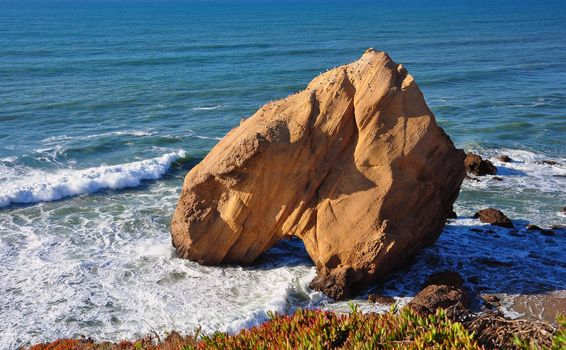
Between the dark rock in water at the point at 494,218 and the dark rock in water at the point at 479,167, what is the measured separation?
15.1ft

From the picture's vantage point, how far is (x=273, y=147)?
1367cm

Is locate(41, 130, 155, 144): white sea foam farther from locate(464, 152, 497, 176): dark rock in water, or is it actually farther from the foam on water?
locate(464, 152, 497, 176): dark rock in water

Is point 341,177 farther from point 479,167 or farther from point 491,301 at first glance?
point 479,167

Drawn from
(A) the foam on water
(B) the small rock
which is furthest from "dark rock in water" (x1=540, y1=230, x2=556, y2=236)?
(B) the small rock

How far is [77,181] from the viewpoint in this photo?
21.6m

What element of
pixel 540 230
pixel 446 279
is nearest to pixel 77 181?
pixel 446 279

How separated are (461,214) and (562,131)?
41.1 ft

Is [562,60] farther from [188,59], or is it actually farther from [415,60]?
[188,59]

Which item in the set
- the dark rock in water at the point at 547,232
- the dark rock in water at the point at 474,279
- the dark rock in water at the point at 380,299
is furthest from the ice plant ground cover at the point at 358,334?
the dark rock in water at the point at 547,232

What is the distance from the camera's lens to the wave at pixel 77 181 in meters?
20.5

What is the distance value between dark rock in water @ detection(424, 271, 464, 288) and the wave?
11.6m

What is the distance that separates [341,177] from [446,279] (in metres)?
3.05

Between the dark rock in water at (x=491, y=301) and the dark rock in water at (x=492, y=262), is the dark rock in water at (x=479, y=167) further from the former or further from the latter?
the dark rock in water at (x=491, y=301)

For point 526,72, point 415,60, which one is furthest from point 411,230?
point 415,60
